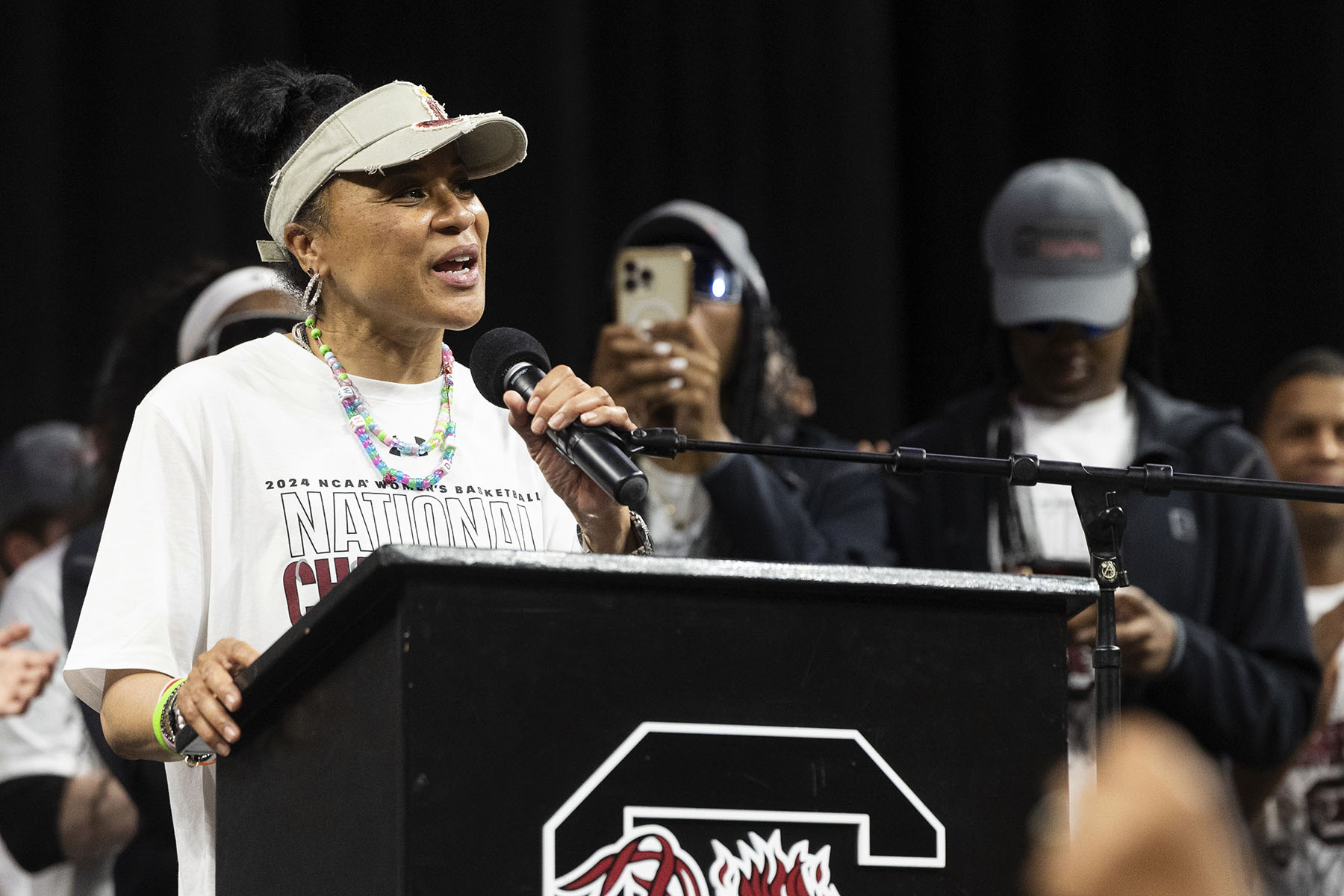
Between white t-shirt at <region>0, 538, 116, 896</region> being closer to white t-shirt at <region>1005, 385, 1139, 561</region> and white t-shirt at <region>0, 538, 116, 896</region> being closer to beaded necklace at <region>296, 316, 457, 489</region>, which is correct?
beaded necklace at <region>296, 316, 457, 489</region>

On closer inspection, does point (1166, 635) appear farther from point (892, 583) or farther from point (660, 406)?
point (892, 583)

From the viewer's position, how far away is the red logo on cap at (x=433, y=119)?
6.76 ft

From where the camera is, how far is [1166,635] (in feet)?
9.68

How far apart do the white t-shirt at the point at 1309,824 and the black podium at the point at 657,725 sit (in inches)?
87.2

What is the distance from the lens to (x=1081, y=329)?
3408 millimetres

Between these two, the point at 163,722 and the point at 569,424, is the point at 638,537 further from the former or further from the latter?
the point at 163,722

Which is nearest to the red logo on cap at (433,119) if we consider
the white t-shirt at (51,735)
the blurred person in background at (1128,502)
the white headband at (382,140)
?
the white headband at (382,140)

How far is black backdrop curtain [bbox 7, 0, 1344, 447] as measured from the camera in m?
3.81

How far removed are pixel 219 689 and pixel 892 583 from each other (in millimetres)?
621

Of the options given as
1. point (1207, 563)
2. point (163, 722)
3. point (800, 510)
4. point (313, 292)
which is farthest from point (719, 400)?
point (163, 722)

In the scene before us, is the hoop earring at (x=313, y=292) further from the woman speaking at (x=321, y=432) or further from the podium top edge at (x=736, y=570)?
the podium top edge at (x=736, y=570)

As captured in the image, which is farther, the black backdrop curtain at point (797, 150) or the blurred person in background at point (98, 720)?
the black backdrop curtain at point (797, 150)

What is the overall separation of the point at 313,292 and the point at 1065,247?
5.98 ft

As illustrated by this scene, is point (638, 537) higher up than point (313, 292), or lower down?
lower down
